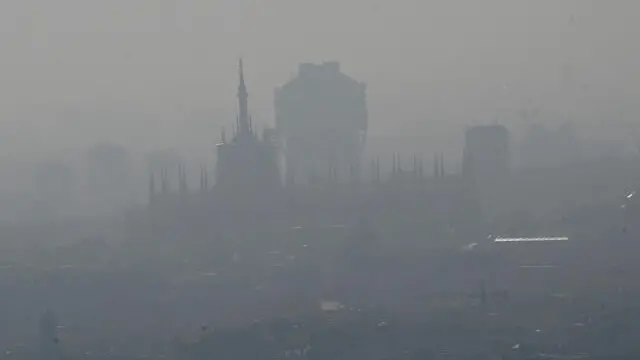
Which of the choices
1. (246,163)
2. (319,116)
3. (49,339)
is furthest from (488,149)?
(49,339)

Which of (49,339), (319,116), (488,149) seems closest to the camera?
(49,339)

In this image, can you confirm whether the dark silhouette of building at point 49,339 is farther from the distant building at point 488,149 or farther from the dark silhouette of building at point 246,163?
the distant building at point 488,149

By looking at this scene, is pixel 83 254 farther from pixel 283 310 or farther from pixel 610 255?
pixel 283 310

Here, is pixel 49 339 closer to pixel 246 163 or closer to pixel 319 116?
pixel 246 163

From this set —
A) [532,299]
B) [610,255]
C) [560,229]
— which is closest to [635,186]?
[560,229]

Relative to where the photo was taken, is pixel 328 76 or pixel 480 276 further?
pixel 328 76

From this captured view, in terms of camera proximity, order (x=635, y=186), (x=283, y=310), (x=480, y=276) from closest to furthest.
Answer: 1. (x=283, y=310)
2. (x=480, y=276)
3. (x=635, y=186)

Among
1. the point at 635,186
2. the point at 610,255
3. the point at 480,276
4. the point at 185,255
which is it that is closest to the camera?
the point at 480,276

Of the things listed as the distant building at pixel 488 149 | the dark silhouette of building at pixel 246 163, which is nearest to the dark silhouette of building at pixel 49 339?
the dark silhouette of building at pixel 246 163
